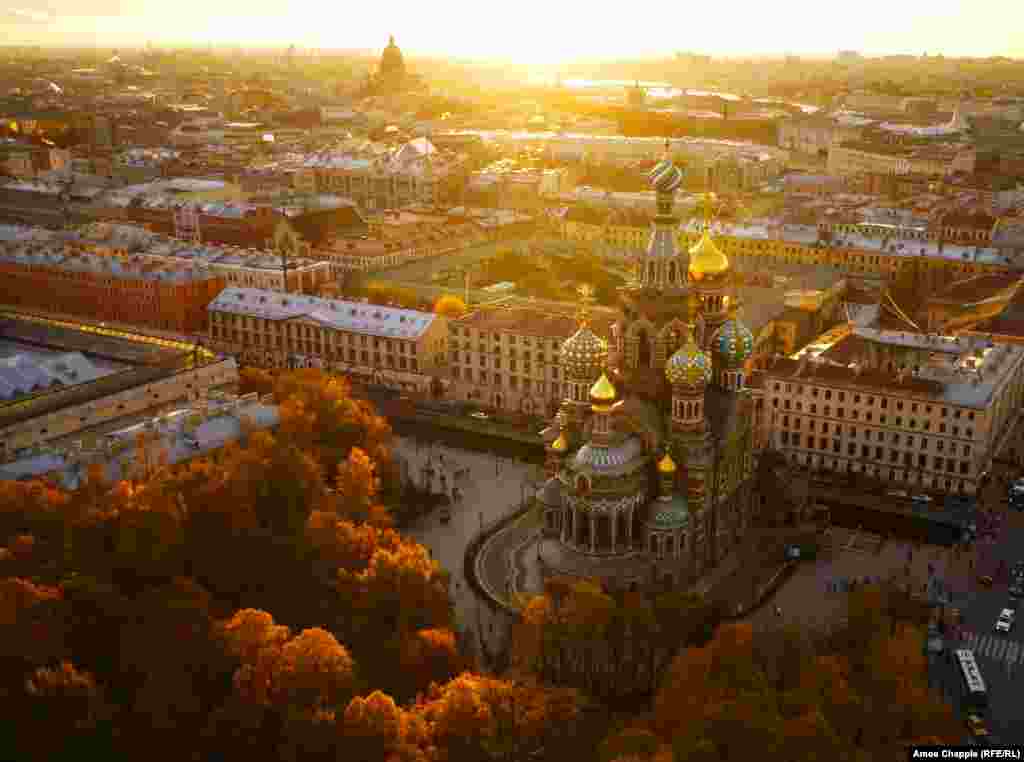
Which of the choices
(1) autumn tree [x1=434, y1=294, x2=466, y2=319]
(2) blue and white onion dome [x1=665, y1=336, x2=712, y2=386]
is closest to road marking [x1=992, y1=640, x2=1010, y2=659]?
(2) blue and white onion dome [x1=665, y1=336, x2=712, y2=386]

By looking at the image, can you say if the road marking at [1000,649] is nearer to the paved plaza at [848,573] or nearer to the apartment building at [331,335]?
the paved plaza at [848,573]

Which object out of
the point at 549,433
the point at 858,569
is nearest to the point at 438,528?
the point at 549,433

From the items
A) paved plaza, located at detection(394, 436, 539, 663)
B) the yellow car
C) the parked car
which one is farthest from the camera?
paved plaza, located at detection(394, 436, 539, 663)

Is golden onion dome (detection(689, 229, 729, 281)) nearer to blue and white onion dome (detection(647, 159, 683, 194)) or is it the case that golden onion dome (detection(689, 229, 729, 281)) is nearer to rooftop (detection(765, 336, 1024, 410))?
blue and white onion dome (detection(647, 159, 683, 194))

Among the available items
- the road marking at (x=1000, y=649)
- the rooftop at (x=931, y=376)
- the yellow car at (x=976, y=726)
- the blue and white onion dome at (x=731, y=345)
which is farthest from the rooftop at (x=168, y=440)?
the road marking at (x=1000, y=649)

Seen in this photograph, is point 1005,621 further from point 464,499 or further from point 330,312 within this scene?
point 330,312
